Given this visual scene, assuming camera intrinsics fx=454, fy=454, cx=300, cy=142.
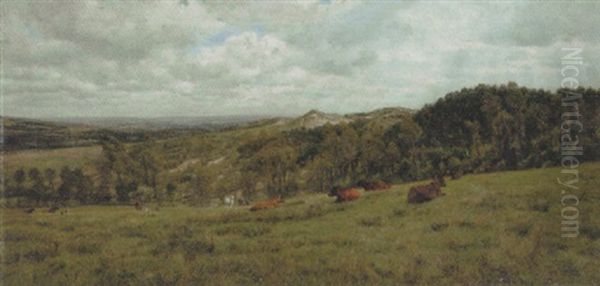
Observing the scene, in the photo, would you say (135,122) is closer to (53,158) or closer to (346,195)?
(53,158)

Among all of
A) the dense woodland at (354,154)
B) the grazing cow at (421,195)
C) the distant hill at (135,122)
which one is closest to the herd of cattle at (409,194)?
the grazing cow at (421,195)

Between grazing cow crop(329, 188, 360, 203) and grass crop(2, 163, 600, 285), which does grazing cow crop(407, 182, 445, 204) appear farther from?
grazing cow crop(329, 188, 360, 203)

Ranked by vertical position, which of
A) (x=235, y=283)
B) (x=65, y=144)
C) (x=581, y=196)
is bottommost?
(x=235, y=283)

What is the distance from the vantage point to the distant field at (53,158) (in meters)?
26.2

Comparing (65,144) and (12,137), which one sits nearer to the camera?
(12,137)

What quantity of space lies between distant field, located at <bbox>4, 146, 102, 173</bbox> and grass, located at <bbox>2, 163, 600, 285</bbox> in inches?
263

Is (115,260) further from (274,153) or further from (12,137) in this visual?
(274,153)

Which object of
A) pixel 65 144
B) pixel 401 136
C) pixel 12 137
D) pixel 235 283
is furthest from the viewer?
pixel 401 136

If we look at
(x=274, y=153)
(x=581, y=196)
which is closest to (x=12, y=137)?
(x=581, y=196)

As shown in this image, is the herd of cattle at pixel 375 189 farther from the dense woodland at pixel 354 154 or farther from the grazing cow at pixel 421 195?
the dense woodland at pixel 354 154

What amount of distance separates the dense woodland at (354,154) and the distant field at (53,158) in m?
0.55

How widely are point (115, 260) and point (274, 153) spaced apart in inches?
1760

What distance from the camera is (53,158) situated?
30625 mm

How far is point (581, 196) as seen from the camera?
18547 mm
